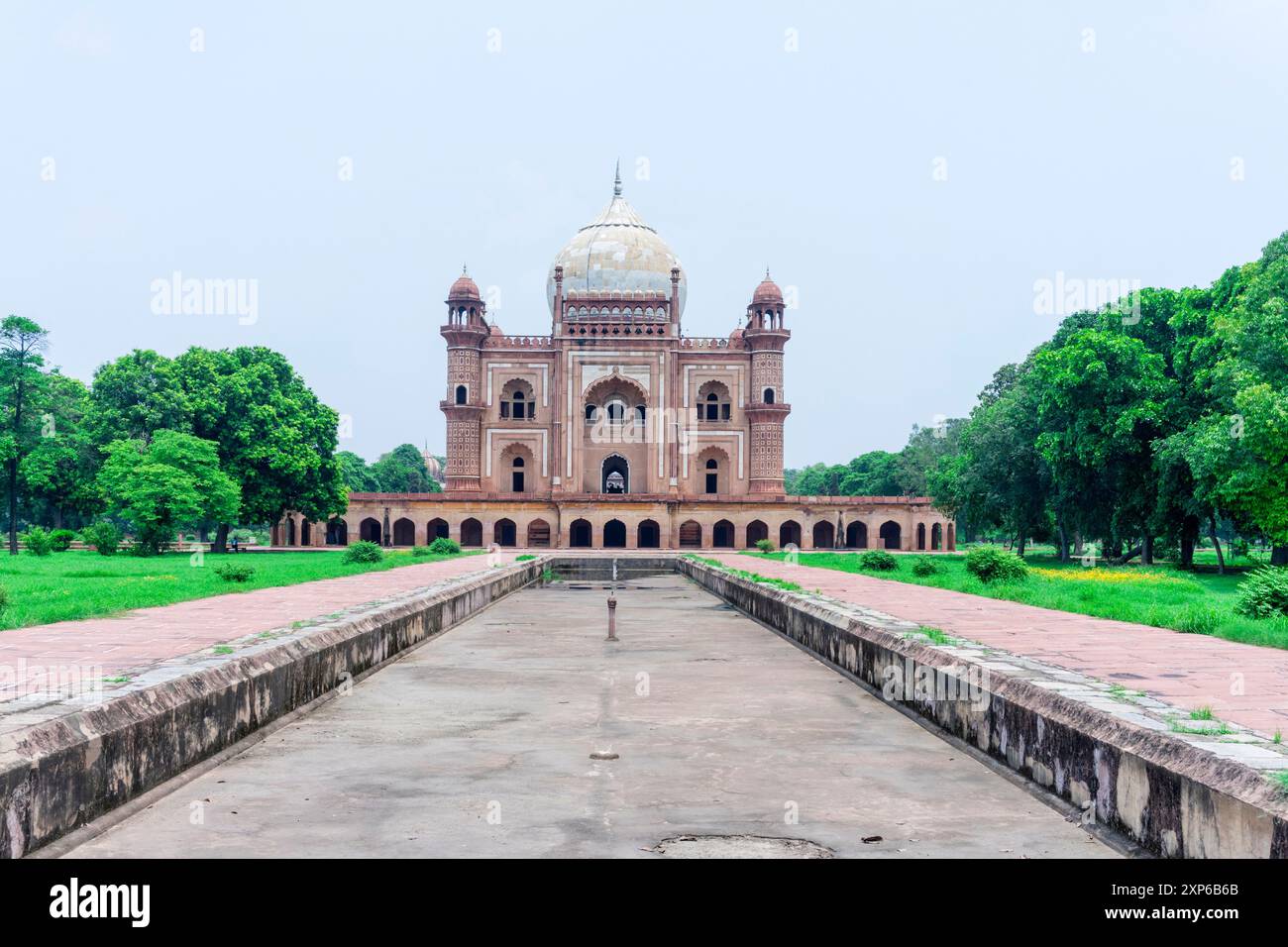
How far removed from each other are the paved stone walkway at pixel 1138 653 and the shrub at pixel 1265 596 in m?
1.32

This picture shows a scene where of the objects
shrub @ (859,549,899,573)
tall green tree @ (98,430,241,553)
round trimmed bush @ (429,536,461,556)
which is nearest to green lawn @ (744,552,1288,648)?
shrub @ (859,549,899,573)

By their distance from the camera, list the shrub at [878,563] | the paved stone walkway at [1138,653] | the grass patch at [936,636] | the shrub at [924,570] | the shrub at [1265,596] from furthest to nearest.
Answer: the shrub at [878,563] < the shrub at [924,570] < the shrub at [1265,596] < the grass patch at [936,636] < the paved stone walkway at [1138,653]

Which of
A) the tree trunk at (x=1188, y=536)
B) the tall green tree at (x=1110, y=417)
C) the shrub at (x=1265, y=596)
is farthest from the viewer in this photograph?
the tree trunk at (x=1188, y=536)

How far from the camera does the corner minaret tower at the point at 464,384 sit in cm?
5147

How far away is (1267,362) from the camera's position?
72.3 ft

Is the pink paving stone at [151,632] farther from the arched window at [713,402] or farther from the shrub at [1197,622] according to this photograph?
the arched window at [713,402]

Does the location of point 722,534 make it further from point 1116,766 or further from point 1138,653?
point 1116,766

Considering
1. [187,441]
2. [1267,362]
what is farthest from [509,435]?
[1267,362]

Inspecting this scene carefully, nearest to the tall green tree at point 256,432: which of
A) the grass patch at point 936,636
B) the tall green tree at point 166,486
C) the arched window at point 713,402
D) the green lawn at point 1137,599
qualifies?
the tall green tree at point 166,486

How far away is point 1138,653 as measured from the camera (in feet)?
24.5

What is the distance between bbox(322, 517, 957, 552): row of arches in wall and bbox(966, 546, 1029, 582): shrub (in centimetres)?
3040
